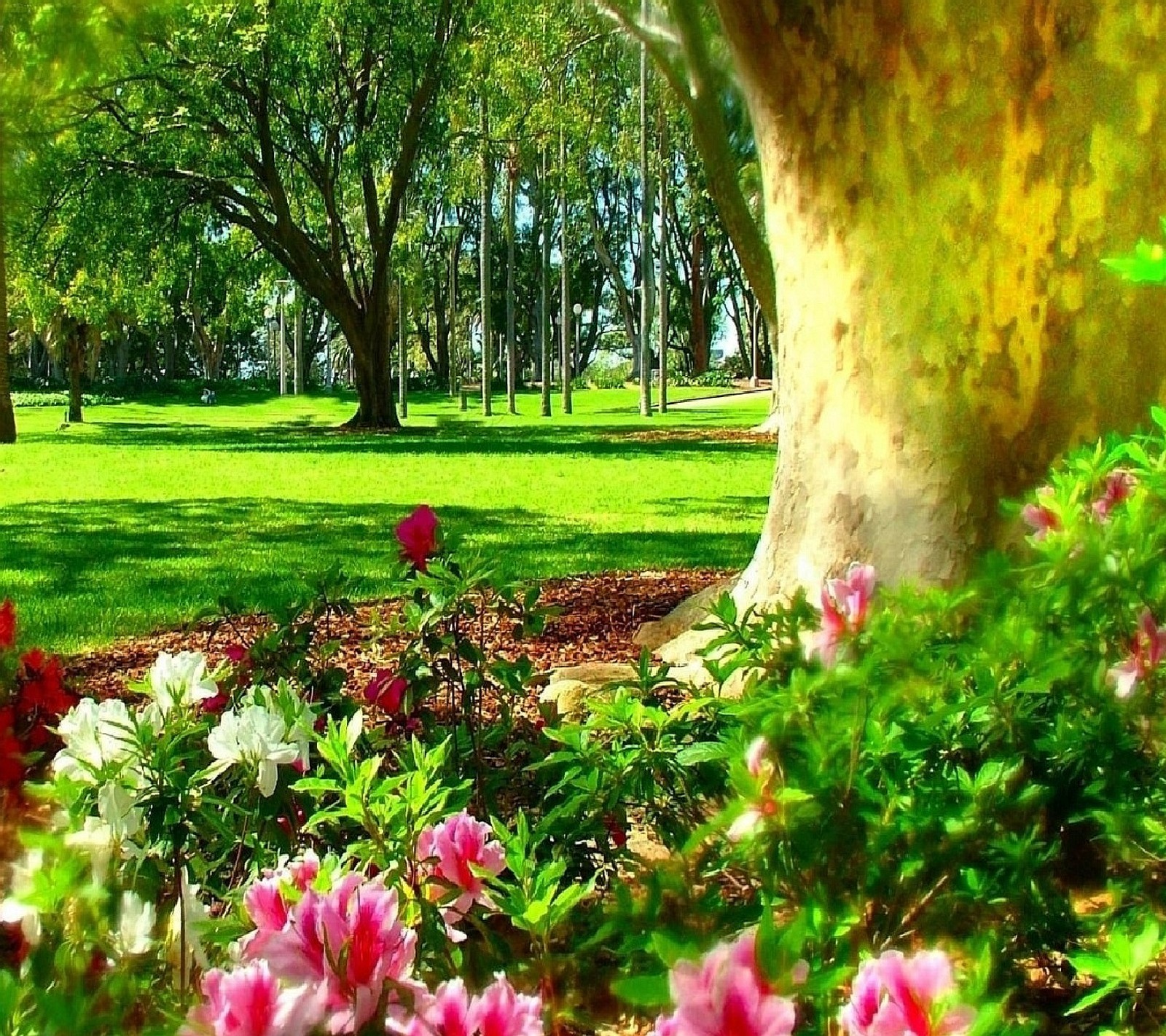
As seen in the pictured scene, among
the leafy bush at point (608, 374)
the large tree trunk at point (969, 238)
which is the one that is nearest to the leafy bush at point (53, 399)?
the leafy bush at point (608, 374)

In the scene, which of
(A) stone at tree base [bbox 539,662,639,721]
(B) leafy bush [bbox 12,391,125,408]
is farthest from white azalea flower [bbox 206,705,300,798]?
(B) leafy bush [bbox 12,391,125,408]

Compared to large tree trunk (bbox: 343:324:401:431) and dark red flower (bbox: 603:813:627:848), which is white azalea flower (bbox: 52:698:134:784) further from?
large tree trunk (bbox: 343:324:401:431)

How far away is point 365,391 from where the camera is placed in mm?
26719

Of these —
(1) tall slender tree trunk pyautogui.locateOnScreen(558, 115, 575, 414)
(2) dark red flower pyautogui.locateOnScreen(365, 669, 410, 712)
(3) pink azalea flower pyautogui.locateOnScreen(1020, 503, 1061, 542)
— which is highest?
(1) tall slender tree trunk pyautogui.locateOnScreen(558, 115, 575, 414)

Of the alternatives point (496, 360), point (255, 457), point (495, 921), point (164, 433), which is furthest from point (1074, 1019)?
point (496, 360)

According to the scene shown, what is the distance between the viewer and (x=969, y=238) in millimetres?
3520

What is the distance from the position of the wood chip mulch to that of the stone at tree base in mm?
135

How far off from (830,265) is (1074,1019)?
2.24 meters

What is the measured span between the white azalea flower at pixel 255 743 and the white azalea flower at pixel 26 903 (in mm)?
253

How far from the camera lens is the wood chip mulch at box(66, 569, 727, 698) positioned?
4793 millimetres

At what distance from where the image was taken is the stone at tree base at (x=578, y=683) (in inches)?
144

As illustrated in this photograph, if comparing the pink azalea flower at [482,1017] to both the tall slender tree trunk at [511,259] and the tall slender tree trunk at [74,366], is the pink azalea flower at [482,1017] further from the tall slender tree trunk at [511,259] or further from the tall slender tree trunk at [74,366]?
the tall slender tree trunk at [74,366]

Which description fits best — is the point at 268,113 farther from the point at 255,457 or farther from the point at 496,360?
the point at 496,360

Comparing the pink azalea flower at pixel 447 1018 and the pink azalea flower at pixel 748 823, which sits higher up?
the pink azalea flower at pixel 447 1018
